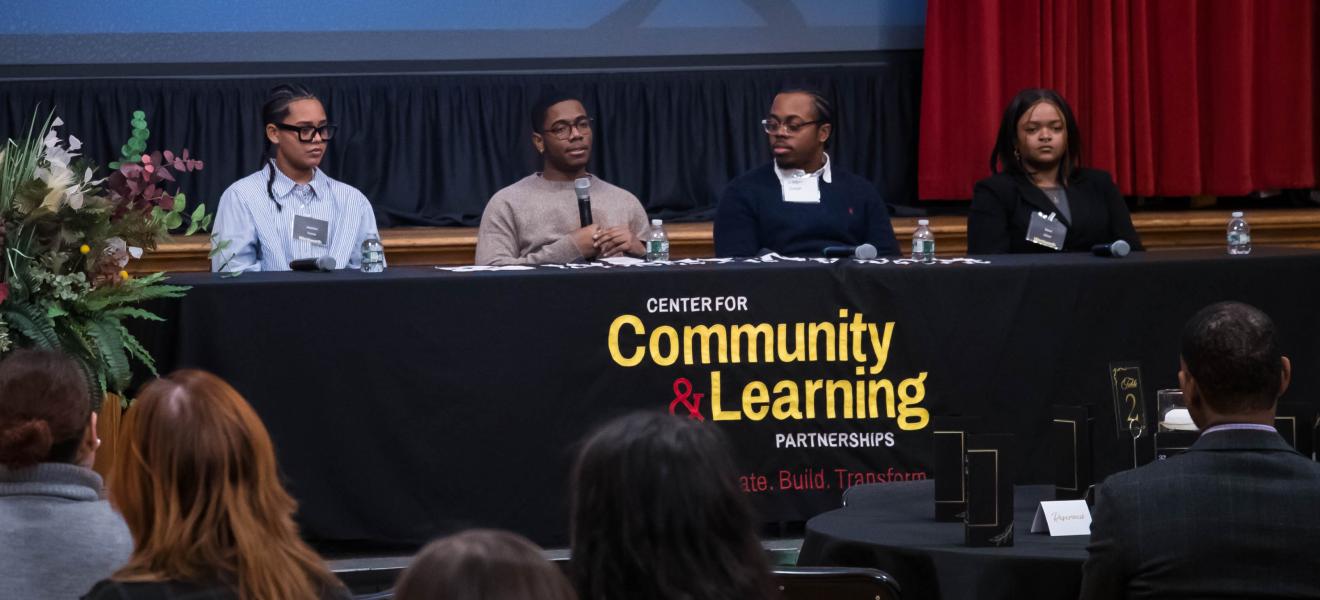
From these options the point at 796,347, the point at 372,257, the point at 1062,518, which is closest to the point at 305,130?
the point at 372,257

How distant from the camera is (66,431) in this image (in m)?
2.41

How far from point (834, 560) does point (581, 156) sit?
2.96 meters

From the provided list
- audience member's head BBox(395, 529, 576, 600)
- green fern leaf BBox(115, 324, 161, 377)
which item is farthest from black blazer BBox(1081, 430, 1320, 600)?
green fern leaf BBox(115, 324, 161, 377)

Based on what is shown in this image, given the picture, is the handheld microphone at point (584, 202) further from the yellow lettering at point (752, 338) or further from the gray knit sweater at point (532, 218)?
the yellow lettering at point (752, 338)

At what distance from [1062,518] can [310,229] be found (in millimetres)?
3092

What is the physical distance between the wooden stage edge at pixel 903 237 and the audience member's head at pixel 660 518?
5.10 m

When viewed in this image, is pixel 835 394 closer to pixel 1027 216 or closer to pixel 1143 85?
pixel 1027 216

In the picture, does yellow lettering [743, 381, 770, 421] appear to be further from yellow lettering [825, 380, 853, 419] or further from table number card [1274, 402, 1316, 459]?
table number card [1274, 402, 1316, 459]

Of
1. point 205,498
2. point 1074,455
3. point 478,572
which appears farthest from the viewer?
point 1074,455

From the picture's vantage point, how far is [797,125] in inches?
226

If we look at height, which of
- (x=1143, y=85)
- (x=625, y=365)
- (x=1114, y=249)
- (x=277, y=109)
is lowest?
(x=625, y=365)

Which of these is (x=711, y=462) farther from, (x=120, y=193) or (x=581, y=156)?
(x=581, y=156)

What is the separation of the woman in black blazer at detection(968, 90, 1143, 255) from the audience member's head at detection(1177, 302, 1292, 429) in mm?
3082

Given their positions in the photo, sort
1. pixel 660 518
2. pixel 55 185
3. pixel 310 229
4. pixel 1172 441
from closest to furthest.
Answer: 1. pixel 660 518
2. pixel 1172 441
3. pixel 55 185
4. pixel 310 229
